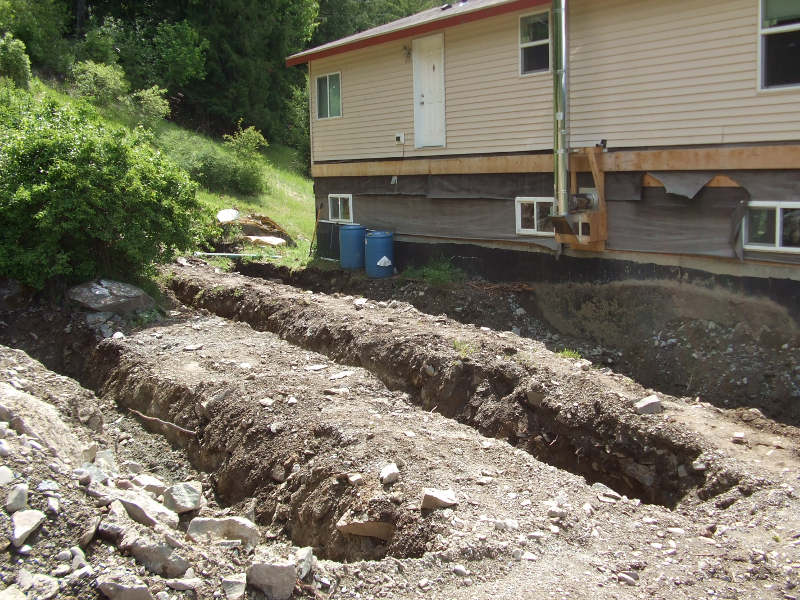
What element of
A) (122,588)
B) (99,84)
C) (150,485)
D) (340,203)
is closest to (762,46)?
(150,485)

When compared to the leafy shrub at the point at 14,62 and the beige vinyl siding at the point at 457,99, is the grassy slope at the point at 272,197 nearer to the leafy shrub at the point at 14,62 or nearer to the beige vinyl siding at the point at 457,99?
the leafy shrub at the point at 14,62

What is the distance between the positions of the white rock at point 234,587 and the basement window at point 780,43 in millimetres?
9169

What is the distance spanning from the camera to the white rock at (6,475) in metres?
4.68

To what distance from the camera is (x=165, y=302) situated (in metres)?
12.4

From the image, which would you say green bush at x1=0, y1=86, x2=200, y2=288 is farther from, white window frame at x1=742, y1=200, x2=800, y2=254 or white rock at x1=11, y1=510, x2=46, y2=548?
white window frame at x1=742, y1=200, x2=800, y2=254

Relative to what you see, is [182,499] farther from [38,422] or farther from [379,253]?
[379,253]

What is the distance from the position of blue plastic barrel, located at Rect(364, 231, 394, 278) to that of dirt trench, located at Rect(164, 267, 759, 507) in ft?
10.4

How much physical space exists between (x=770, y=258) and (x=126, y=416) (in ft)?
27.9

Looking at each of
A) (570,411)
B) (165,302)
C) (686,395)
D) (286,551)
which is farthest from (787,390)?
(165,302)

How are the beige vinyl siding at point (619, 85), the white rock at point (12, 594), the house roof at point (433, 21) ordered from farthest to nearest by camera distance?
1. the house roof at point (433, 21)
2. the beige vinyl siding at point (619, 85)
3. the white rock at point (12, 594)

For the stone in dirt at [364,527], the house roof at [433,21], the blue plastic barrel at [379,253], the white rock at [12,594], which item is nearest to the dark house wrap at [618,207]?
the blue plastic barrel at [379,253]

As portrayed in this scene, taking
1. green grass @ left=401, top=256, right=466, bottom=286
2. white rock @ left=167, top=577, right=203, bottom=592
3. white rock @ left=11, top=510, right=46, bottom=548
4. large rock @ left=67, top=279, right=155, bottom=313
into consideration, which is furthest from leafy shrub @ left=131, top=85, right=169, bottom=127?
white rock @ left=167, top=577, right=203, bottom=592

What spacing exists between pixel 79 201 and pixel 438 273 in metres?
6.30

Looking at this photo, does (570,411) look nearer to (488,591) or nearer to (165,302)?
(488,591)
